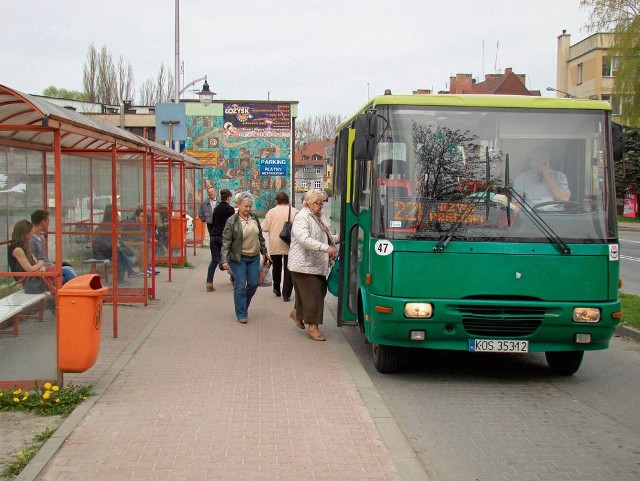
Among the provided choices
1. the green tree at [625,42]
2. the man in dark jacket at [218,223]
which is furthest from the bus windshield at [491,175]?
the green tree at [625,42]

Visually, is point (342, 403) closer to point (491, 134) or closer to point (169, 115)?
point (491, 134)

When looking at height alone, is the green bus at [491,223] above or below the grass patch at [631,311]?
above

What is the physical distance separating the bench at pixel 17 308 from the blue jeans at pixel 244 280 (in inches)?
158

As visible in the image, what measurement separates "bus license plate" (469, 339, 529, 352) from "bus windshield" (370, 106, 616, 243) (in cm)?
96

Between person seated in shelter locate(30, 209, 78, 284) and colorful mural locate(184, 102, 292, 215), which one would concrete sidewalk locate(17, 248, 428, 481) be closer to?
person seated in shelter locate(30, 209, 78, 284)

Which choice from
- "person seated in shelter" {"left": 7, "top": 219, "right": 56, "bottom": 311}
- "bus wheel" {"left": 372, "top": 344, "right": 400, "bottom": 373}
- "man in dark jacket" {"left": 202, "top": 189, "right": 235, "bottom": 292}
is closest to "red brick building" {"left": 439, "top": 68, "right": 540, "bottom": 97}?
"man in dark jacket" {"left": 202, "top": 189, "right": 235, "bottom": 292}

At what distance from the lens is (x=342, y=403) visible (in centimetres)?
652

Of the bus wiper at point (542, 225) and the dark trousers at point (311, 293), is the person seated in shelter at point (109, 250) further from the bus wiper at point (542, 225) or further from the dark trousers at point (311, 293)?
the bus wiper at point (542, 225)

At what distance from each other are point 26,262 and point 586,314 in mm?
5281

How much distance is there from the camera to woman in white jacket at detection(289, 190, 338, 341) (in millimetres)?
9219

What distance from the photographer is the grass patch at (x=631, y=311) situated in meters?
10.9

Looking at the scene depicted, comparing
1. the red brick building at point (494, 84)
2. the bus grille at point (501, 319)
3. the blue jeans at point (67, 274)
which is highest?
the red brick building at point (494, 84)

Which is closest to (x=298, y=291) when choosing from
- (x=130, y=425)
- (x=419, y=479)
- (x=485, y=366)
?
(x=485, y=366)

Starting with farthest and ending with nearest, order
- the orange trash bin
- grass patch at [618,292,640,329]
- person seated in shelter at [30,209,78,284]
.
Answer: grass patch at [618,292,640,329] → person seated in shelter at [30,209,78,284] → the orange trash bin
